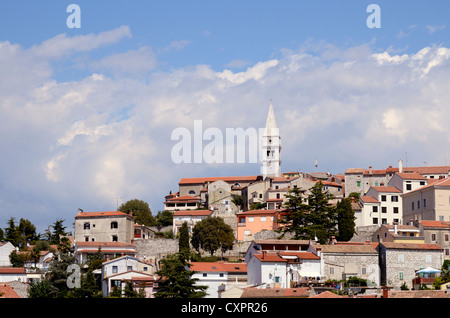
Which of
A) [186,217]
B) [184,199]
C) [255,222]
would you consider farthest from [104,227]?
[184,199]

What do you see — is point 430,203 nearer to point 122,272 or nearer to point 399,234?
point 399,234

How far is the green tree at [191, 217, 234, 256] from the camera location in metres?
77.6

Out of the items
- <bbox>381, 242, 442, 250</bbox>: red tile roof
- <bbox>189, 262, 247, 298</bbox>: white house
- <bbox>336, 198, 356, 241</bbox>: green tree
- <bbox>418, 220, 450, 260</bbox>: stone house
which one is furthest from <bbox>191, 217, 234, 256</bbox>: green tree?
<bbox>418, 220, 450, 260</bbox>: stone house

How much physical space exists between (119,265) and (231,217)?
22686 mm

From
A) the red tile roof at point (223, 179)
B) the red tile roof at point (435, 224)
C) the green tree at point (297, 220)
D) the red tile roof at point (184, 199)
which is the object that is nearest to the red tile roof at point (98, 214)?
the green tree at point (297, 220)

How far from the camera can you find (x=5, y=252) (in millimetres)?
81312

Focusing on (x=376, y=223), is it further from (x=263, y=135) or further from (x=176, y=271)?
(x=263, y=135)

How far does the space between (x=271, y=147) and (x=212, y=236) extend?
2572 inches

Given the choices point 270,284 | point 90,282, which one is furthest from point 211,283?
point 90,282

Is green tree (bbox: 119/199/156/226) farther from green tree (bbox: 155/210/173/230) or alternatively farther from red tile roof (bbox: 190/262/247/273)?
red tile roof (bbox: 190/262/247/273)

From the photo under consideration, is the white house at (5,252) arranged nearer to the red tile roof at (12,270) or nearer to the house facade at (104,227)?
the red tile roof at (12,270)

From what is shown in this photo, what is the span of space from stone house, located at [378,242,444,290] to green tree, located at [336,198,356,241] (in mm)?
10000

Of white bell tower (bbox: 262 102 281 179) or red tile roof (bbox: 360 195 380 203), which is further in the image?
white bell tower (bbox: 262 102 281 179)
